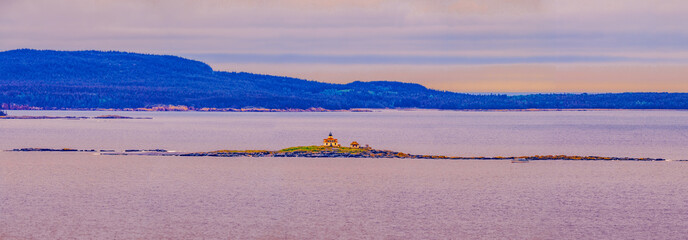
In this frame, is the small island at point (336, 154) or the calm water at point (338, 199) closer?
the calm water at point (338, 199)

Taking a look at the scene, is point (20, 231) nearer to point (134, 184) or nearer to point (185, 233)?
point (185, 233)

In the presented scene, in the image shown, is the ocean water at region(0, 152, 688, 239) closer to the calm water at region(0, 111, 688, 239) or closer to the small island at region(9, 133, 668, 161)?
the calm water at region(0, 111, 688, 239)

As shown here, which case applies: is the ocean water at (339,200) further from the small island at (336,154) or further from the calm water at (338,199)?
the small island at (336,154)

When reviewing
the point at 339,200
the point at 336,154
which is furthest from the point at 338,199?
the point at 336,154

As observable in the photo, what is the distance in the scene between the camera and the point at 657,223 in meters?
36.2

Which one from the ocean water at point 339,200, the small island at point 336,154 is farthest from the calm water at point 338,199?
the small island at point 336,154

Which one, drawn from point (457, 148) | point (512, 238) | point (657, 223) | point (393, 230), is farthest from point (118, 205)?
point (457, 148)

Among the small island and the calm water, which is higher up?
the small island

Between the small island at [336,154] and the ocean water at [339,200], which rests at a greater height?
→ the small island at [336,154]

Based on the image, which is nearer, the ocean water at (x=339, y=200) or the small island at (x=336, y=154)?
the ocean water at (x=339, y=200)

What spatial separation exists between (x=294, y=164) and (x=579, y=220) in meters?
32.2

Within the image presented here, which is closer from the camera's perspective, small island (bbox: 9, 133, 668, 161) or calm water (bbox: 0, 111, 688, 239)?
calm water (bbox: 0, 111, 688, 239)

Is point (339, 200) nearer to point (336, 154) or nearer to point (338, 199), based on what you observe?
point (338, 199)

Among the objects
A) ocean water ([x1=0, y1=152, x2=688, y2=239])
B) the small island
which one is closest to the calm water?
ocean water ([x1=0, y1=152, x2=688, y2=239])
